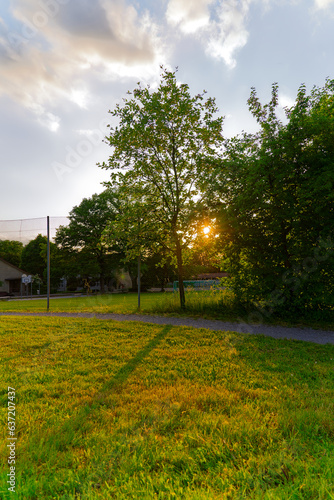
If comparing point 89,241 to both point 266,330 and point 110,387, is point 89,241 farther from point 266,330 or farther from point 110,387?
point 110,387

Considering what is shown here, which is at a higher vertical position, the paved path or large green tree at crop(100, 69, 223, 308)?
large green tree at crop(100, 69, 223, 308)

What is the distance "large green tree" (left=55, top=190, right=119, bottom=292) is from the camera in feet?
119

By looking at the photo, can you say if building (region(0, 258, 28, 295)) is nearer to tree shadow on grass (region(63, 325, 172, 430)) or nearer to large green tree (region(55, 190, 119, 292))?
large green tree (region(55, 190, 119, 292))

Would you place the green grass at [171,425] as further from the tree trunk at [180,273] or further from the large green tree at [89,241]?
the large green tree at [89,241]

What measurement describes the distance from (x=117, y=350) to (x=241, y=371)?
2.38 meters

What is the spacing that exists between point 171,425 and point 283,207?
7.11 metres

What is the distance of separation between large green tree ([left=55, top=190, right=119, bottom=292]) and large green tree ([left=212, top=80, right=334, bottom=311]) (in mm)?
28453

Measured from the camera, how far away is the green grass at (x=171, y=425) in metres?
1.77

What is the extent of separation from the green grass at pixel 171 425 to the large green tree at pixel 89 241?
Result: 32.6 metres

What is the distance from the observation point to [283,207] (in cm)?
793

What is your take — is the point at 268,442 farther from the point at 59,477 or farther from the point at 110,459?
the point at 59,477

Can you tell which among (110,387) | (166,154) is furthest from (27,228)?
(110,387)

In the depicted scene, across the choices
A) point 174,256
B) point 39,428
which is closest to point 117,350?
point 39,428

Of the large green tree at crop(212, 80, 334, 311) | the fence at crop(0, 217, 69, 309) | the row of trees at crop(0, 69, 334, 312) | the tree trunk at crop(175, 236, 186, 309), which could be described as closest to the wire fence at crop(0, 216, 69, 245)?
the fence at crop(0, 217, 69, 309)
